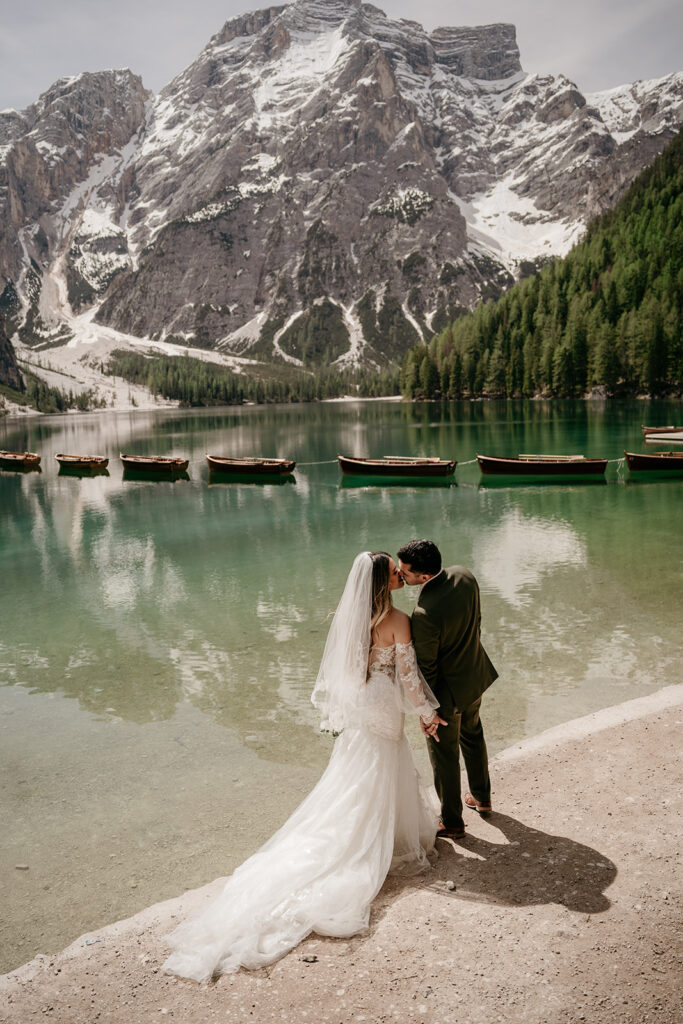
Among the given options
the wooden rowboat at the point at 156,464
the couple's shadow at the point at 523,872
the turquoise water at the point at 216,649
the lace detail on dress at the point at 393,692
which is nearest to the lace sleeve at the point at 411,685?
the lace detail on dress at the point at 393,692

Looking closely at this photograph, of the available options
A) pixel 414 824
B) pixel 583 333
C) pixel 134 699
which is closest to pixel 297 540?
pixel 134 699

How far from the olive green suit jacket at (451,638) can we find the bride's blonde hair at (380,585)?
0.37 metres

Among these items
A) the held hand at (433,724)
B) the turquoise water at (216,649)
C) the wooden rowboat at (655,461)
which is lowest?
the turquoise water at (216,649)

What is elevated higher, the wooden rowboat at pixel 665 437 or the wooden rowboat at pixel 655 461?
the wooden rowboat at pixel 665 437

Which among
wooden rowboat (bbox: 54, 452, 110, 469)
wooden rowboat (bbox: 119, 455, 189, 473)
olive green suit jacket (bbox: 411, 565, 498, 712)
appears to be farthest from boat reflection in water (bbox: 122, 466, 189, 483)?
olive green suit jacket (bbox: 411, 565, 498, 712)

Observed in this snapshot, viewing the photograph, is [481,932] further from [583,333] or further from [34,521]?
[583,333]

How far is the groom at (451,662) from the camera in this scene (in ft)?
24.2

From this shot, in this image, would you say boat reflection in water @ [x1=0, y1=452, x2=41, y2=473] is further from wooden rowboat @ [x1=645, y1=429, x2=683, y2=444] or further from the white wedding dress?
the white wedding dress

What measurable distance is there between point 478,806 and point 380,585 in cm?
349

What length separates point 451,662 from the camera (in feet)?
25.5

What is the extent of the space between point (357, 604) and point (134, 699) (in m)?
9.46

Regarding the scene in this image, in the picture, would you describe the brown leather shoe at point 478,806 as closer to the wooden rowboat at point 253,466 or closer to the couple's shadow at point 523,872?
the couple's shadow at point 523,872

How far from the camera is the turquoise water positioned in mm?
9742

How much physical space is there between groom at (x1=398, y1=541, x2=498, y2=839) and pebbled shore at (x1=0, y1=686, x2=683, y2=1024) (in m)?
0.52
